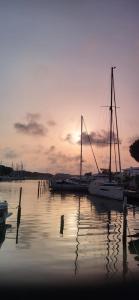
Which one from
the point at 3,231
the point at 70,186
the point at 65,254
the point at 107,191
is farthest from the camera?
the point at 70,186

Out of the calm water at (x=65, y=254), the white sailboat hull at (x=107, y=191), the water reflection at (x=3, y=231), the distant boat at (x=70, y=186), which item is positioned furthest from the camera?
the distant boat at (x=70, y=186)

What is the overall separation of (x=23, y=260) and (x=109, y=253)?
A: 222 inches

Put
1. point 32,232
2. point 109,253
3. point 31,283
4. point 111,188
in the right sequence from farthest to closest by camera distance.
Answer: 1. point 111,188
2. point 32,232
3. point 109,253
4. point 31,283

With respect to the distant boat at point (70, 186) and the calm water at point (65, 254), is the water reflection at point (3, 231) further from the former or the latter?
the distant boat at point (70, 186)

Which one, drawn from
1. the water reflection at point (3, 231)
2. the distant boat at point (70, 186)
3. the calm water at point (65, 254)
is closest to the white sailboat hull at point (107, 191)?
the distant boat at point (70, 186)

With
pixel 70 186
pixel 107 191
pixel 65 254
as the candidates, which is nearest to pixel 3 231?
pixel 65 254

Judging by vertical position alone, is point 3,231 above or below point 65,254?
above

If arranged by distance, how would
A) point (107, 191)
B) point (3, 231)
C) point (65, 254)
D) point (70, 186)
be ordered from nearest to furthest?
point (65, 254), point (3, 231), point (107, 191), point (70, 186)

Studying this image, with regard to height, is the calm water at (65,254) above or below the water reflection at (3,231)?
below

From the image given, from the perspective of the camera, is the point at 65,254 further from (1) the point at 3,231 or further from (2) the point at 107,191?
(2) the point at 107,191

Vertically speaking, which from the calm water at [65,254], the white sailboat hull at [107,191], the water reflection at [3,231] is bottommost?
the calm water at [65,254]

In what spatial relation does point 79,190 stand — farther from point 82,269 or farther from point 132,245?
point 82,269

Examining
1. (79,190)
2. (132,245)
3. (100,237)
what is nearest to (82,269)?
(132,245)

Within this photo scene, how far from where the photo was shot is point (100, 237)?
3116 cm
